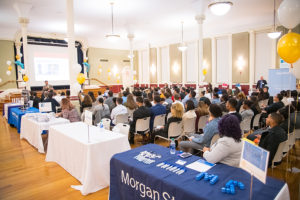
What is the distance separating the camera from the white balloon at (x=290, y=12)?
2.75 m

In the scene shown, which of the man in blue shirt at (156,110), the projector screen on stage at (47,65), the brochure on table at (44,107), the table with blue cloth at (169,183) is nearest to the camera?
the table with blue cloth at (169,183)

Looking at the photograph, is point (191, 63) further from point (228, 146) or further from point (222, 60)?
point (228, 146)

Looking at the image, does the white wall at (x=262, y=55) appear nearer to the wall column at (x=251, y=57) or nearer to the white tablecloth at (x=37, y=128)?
the wall column at (x=251, y=57)

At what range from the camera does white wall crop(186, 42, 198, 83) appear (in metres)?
14.4

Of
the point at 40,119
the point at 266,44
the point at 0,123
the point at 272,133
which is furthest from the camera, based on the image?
the point at 266,44

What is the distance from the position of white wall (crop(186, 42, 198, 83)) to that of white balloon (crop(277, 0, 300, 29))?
1149cm

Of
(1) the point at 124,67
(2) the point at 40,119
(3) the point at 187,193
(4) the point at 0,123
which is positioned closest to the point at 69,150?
(2) the point at 40,119

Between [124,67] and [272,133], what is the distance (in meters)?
16.5

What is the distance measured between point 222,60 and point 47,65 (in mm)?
12028

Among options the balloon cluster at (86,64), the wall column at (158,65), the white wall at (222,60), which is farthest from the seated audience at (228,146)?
the wall column at (158,65)

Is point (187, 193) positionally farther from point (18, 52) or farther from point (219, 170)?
point (18, 52)

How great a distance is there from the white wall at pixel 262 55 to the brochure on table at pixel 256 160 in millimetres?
11434

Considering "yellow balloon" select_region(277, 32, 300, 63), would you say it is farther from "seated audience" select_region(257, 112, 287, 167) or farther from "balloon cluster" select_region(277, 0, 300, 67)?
"seated audience" select_region(257, 112, 287, 167)

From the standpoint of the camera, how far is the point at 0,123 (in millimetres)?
7855
